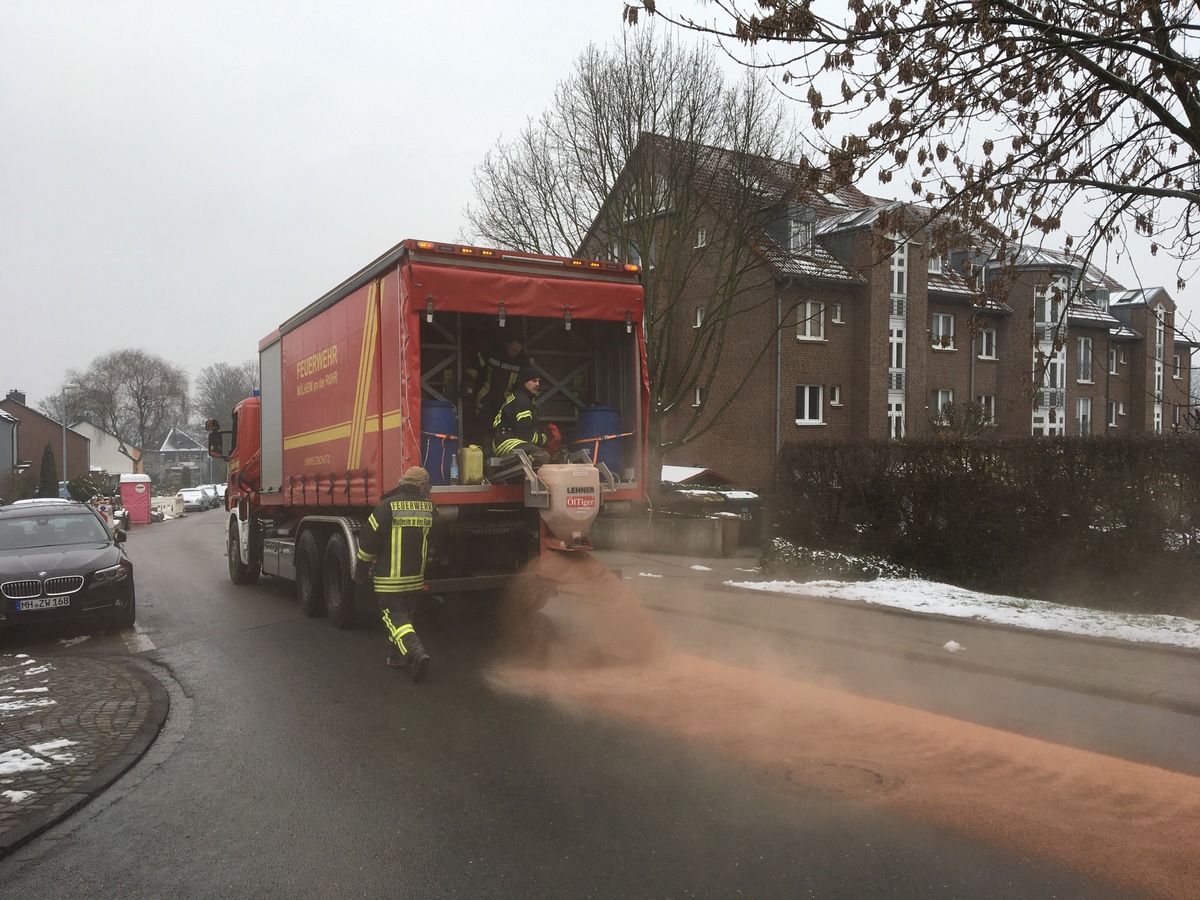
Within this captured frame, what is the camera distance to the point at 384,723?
6199 mm

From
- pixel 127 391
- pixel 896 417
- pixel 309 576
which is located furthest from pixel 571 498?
pixel 127 391

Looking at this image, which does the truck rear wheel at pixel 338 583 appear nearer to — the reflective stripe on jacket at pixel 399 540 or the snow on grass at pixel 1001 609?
the reflective stripe on jacket at pixel 399 540

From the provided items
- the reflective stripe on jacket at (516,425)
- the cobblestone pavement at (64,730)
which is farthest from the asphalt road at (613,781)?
the reflective stripe on jacket at (516,425)

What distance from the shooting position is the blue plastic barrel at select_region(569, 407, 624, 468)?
943cm

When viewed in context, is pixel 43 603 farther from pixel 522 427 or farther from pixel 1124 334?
pixel 1124 334

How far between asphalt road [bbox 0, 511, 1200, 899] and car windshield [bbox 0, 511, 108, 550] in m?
3.39

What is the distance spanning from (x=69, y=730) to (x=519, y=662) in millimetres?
3250

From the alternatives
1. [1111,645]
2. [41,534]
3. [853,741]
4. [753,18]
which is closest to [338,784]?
[853,741]

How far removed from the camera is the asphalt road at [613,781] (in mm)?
3832

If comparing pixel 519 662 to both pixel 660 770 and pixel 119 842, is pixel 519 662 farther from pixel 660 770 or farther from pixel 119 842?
pixel 119 842

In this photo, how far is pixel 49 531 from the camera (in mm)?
10992

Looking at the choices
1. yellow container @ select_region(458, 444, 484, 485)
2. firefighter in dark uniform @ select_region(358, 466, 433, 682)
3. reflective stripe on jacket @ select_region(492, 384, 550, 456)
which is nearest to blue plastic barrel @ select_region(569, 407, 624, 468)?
→ reflective stripe on jacket @ select_region(492, 384, 550, 456)

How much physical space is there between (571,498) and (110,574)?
5.43 m

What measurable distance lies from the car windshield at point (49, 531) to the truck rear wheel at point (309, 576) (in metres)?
2.42
